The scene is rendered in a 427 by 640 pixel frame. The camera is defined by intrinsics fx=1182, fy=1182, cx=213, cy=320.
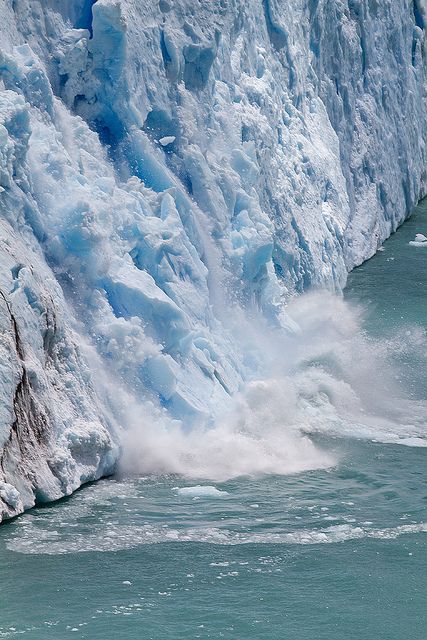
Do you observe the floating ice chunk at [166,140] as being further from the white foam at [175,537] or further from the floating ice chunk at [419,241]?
the floating ice chunk at [419,241]

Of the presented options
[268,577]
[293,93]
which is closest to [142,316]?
[268,577]

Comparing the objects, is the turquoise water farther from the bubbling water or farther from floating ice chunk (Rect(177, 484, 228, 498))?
the bubbling water

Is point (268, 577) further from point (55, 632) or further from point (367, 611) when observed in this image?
point (55, 632)

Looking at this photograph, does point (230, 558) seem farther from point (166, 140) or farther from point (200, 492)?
point (166, 140)

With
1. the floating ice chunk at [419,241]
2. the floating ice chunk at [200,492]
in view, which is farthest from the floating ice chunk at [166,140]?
the floating ice chunk at [419,241]

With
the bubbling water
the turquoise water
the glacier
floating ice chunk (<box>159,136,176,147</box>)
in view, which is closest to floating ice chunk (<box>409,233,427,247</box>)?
the glacier
